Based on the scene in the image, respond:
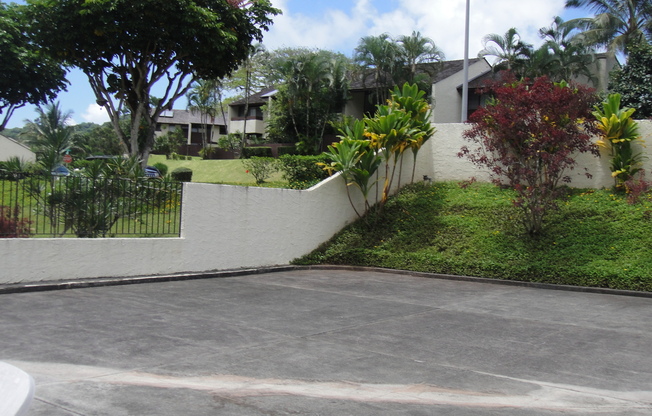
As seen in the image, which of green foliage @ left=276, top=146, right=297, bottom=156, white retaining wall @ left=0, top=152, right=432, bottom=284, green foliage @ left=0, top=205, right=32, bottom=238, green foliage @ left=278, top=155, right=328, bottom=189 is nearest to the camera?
green foliage @ left=0, top=205, right=32, bottom=238

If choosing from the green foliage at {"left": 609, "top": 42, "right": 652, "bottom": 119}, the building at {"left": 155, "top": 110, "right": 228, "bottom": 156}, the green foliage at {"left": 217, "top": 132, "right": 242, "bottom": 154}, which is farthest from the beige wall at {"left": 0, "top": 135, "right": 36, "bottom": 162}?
the green foliage at {"left": 609, "top": 42, "right": 652, "bottom": 119}

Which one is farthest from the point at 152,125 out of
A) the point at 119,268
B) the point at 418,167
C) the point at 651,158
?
the point at 651,158

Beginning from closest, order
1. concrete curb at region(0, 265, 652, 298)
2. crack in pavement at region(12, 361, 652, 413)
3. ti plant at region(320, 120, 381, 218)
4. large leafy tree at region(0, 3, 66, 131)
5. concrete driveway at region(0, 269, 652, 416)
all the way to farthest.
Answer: concrete driveway at region(0, 269, 652, 416), crack in pavement at region(12, 361, 652, 413), concrete curb at region(0, 265, 652, 298), ti plant at region(320, 120, 381, 218), large leafy tree at region(0, 3, 66, 131)

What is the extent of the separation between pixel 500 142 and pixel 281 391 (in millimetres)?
10645

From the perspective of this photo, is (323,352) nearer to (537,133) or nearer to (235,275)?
(235,275)

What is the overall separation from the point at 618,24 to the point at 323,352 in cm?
3604

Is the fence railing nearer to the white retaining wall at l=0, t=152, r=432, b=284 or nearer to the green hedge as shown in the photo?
the white retaining wall at l=0, t=152, r=432, b=284

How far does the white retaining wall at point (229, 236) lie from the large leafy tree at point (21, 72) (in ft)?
72.4

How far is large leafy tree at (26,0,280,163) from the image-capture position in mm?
21844

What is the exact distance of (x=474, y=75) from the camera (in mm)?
39656

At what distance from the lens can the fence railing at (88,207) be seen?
1054 centimetres

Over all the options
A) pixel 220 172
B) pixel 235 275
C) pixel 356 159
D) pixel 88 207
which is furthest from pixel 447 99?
pixel 88 207

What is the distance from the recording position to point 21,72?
115ft

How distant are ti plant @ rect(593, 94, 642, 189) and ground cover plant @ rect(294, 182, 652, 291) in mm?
717
